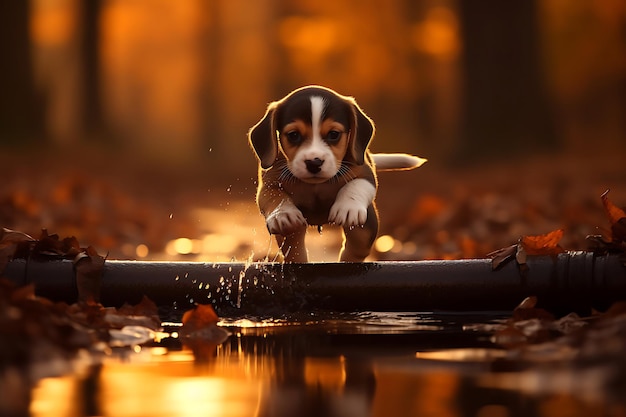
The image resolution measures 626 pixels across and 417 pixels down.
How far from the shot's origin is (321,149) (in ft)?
18.2

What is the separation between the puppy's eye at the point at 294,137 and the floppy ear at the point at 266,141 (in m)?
0.17

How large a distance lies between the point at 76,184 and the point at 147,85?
32.7 meters

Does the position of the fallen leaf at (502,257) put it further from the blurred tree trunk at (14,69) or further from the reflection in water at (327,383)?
the blurred tree trunk at (14,69)

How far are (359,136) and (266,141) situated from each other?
0.51m

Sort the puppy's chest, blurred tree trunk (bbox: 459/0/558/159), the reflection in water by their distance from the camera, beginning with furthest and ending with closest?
blurred tree trunk (bbox: 459/0/558/159) < the puppy's chest < the reflection in water

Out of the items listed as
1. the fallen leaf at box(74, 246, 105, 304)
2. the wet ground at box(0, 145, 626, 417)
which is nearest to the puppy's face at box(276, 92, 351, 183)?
the wet ground at box(0, 145, 626, 417)

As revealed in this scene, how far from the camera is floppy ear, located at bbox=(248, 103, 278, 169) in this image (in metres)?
5.86

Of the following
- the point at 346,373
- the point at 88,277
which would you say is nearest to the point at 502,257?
the point at 346,373

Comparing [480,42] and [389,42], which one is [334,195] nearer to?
[480,42]

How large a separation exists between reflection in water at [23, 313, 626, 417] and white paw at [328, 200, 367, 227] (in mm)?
1091

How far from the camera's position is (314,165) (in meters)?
5.51

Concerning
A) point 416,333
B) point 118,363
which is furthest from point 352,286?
point 118,363

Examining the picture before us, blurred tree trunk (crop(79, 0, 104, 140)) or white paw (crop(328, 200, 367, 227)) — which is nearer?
white paw (crop(328, 200, 367, 227))

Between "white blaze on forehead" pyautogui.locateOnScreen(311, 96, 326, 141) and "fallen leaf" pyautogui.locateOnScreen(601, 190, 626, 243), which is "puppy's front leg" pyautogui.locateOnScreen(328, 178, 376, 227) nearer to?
"white blaze on forehead" pyautogui.locateOnScreen(311, 96, 326, 141)
